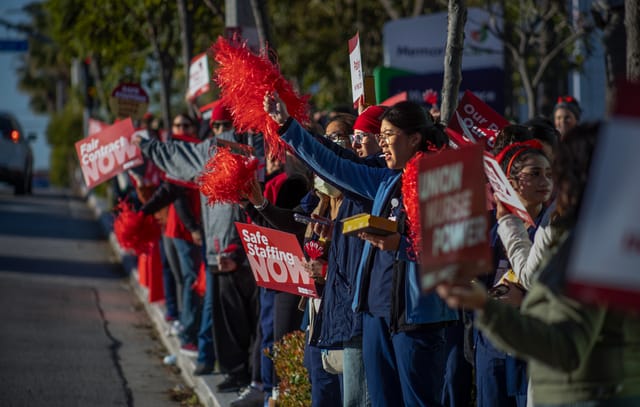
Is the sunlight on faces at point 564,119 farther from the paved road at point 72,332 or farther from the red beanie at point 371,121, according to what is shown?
the paved road at point 72,332

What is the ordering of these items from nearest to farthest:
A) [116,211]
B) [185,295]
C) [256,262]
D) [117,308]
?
[256,262] < [185,295] < [116,211] < [117,308]

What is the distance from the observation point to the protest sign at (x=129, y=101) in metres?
11.7

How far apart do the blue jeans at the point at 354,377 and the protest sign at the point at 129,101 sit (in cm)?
683

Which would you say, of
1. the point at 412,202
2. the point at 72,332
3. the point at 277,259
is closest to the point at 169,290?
the point at 72,332

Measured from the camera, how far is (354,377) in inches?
208

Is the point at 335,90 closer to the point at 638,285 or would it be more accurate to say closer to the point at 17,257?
the point at 17,257

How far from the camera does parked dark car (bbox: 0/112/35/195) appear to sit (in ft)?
94.8

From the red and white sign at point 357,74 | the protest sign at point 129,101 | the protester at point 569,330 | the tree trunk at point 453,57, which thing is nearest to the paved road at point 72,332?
the protest sign at point 129,101

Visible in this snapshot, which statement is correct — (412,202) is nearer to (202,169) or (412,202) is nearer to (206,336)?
(202,169)

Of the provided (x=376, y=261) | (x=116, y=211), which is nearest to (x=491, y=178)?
(x=376, y=261)

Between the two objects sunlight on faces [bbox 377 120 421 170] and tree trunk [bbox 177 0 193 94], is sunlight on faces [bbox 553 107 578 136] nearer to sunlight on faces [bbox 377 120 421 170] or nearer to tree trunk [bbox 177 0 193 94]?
sunlight on faces [bbox 377 120 421 170]

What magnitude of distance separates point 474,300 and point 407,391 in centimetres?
182

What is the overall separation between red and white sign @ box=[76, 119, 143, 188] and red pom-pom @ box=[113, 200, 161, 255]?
168 centimetres

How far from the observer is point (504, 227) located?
4457 millimetres
